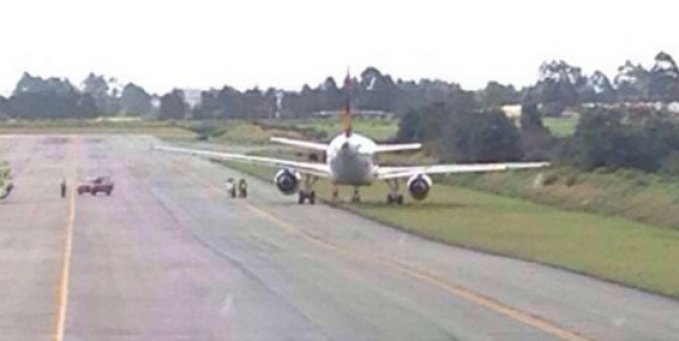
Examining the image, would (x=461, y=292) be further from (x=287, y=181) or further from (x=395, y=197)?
(x=287, y=181)

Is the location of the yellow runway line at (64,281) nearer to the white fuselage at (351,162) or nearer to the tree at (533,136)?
the white fuselage at (351,162)

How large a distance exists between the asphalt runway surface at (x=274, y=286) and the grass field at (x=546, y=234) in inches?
41.2

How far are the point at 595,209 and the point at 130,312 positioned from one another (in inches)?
1484

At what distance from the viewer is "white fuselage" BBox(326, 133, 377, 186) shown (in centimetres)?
6831

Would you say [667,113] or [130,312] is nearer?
[130,312]

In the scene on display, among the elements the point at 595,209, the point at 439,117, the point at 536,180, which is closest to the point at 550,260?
the point at 595,209

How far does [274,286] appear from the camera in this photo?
32.9 metres

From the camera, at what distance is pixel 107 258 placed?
41156mm

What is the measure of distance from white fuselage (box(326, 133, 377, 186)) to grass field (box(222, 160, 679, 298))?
1.11 m

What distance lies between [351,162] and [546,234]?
18.8 m

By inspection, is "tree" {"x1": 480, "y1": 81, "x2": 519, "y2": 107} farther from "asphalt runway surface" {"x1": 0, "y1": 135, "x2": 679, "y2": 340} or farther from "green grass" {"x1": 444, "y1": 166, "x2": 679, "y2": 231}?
"asphalt runway surface" {"x1": 0, "y1": 135, "x2": 679, "y2": 340}

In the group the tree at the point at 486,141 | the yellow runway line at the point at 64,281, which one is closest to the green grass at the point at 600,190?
the tree at the point at 486,141

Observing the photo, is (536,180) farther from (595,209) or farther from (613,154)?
(595,209)

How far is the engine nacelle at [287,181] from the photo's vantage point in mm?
72000
